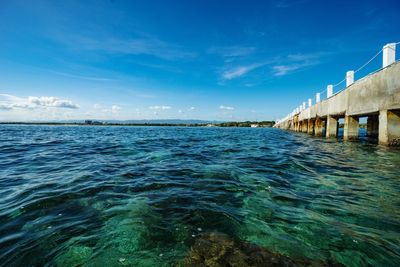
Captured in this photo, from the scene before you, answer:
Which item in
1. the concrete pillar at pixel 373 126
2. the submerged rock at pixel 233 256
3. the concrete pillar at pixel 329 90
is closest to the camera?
the submerged rock at pixel 233 256

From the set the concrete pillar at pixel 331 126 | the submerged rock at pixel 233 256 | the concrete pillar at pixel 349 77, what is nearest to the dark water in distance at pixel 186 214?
the submerged rock at pixel 233 256

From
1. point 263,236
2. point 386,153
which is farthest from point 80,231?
point 386,153

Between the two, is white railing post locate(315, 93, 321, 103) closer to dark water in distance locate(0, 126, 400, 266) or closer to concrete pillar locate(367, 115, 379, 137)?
concrete pillar locate(367, 115, 379, 137)

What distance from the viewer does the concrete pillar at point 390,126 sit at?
8625 millimetres

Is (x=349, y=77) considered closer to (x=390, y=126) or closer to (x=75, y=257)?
(x=390, y=126)

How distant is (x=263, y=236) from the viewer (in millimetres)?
2895

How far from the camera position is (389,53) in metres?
8.25

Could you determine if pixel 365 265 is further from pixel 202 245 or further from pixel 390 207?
pixel 390 207

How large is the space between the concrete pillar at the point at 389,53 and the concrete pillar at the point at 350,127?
506 cm

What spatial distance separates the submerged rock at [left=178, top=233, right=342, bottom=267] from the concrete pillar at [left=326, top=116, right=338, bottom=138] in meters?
16.7

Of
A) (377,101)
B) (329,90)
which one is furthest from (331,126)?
(377,101)

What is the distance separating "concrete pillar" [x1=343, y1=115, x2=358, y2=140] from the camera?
42.8 ft

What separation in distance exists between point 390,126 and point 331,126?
27.1ft

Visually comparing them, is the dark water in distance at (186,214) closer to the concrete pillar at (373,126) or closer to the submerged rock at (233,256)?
the submerged rock at (233,256)
